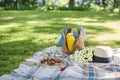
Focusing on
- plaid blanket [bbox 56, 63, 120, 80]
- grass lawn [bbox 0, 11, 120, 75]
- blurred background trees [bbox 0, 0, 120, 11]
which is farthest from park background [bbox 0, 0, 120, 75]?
blurred background trees [bbox 0, 0, 120, 11]

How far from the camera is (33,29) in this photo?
661cm

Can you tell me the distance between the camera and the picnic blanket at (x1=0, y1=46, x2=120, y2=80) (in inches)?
111

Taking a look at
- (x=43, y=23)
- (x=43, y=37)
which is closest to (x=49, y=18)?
(x=43, y=23)

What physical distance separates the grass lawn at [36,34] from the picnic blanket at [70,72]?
568mm

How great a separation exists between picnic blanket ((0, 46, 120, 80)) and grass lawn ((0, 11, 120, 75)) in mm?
568

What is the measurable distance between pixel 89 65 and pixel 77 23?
4.27 meters

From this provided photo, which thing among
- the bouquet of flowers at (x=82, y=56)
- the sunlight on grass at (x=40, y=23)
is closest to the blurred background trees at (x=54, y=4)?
the sunlight on grass at (x=40, y=23)

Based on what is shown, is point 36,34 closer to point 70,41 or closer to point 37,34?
point 37,34

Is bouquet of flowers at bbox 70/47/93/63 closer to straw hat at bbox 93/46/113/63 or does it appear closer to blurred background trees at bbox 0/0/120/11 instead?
straw hat at bbox 93/46/113/63

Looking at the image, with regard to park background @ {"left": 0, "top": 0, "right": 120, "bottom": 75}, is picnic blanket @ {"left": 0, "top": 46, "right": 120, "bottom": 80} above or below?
above

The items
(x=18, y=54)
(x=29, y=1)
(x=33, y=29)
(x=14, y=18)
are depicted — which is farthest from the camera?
(x=29, y=1)

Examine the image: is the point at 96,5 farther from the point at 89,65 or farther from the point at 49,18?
the point at 89,65

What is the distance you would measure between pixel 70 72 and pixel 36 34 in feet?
10.6

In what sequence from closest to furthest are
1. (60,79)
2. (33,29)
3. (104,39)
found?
1. (60,79)
2. (104,39)
3. (33,29)
